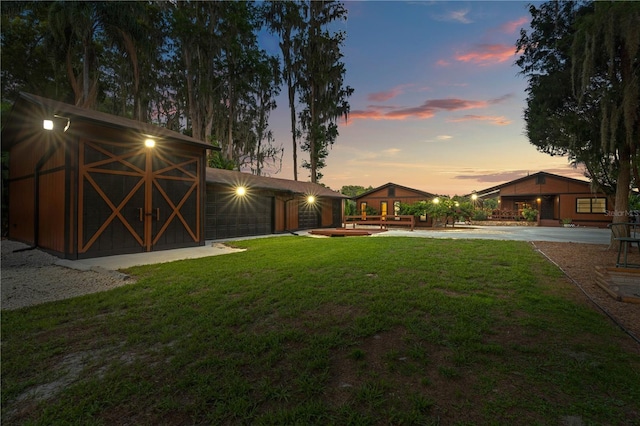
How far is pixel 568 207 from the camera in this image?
2388 cm

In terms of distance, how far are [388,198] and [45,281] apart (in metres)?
25.2

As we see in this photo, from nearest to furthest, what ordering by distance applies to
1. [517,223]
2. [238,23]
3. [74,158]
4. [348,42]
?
[74,158] → [238,23] → [517,223] → [348,42]

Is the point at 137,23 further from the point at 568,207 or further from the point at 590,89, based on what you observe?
the point at 568,207

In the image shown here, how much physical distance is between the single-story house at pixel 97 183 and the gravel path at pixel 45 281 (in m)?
0.99

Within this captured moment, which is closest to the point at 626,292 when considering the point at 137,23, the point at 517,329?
the point at 517,329

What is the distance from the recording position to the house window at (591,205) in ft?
74.2

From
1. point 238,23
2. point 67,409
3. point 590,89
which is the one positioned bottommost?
point 67,409

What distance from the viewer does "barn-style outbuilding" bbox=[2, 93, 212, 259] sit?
764cm

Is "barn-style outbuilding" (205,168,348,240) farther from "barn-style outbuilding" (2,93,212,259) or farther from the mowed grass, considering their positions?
the mowed grass

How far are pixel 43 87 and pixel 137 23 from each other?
11141mm

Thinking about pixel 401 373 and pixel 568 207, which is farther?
pixel 568 207

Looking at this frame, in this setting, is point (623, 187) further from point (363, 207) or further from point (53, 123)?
point (363, 207)

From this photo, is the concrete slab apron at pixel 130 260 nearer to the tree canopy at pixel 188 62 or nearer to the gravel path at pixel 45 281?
the gravel path at pixel 45 281

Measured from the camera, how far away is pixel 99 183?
8008 mm
